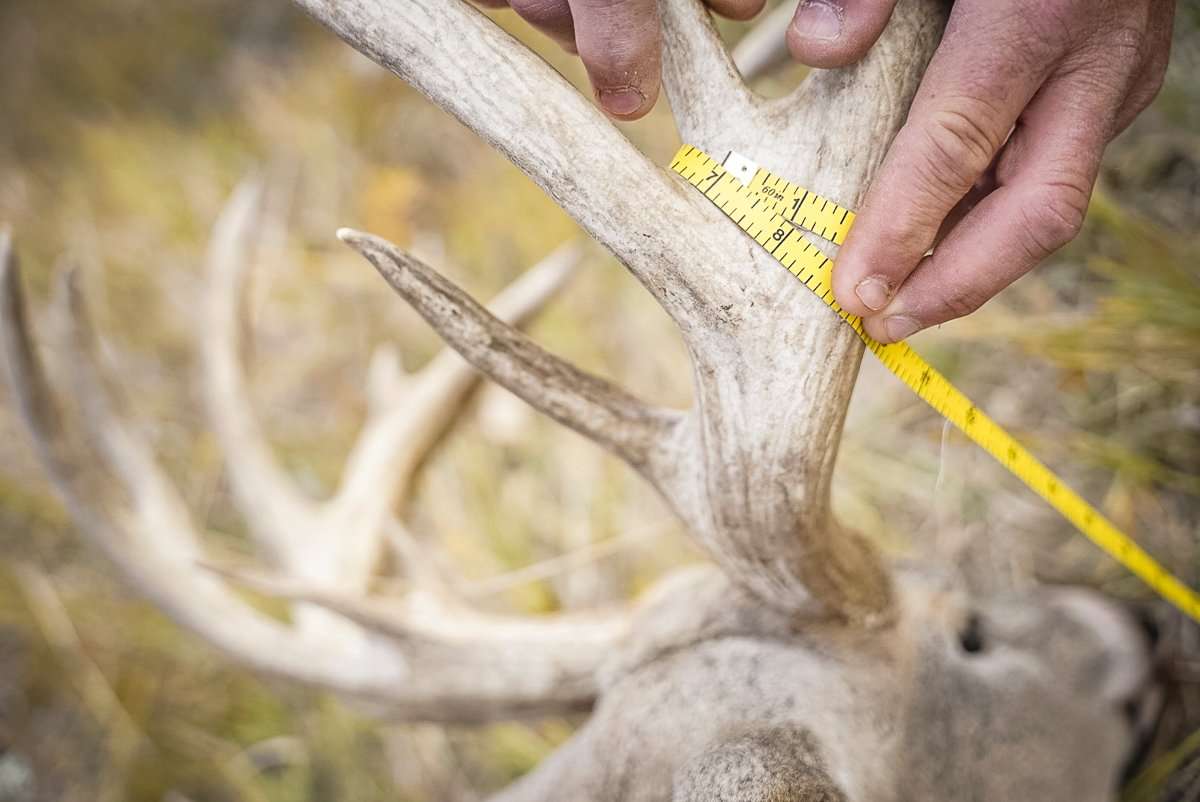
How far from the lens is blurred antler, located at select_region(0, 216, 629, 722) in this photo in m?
1.21

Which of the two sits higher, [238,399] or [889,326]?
A: [889,326]

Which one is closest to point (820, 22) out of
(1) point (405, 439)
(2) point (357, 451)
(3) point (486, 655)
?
(3) point (486, 655)

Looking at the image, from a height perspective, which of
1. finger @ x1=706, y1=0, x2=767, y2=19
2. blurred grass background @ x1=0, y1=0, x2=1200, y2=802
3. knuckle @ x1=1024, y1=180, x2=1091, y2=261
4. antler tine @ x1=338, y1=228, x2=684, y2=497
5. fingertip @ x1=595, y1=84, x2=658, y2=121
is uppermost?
finger @ x1=706, y1=0, x2=767, y2=19

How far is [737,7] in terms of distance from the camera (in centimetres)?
82

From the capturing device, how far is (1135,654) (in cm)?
125

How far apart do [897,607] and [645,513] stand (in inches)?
49.6

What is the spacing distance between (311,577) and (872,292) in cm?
119

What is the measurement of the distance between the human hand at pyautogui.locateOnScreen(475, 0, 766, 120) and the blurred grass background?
32.0 inches

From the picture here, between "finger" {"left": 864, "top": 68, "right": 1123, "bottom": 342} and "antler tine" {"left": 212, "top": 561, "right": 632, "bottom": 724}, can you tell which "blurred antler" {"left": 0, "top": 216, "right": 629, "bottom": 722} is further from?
"finger" {"left": 864, "top": 68, "right": 1123, "bottom": 342}

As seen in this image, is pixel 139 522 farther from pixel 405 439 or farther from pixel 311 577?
pixel 405 439

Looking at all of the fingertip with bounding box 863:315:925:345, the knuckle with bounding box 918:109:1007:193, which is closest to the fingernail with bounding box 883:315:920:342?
the fingertip with bounding box 863:315:925:345

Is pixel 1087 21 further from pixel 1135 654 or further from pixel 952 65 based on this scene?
pixel 1135 654

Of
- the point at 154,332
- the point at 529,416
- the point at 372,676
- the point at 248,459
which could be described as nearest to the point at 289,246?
the point at 154,332

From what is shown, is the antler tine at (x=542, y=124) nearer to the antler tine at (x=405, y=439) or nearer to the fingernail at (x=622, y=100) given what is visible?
the fingernail at (x=622, y=100)
